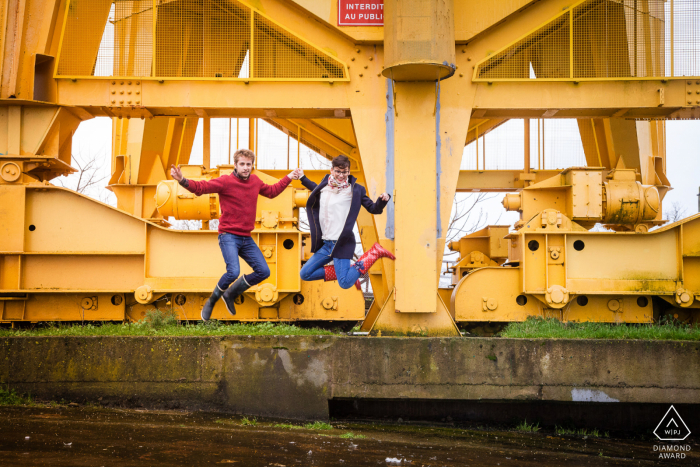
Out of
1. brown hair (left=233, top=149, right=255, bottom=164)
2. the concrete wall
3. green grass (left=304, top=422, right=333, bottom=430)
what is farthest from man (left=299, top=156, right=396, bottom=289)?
green grass (left=304, top=422, right=333, bottom=430)

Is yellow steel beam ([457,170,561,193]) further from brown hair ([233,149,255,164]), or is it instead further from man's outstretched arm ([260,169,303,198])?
brown hair ([233,149,255,164])

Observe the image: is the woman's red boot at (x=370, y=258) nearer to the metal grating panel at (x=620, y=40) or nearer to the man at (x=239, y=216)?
the man at (x=239, y=216)

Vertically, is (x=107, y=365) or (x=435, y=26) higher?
(x=435, y=26)

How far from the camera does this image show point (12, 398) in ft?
25.3

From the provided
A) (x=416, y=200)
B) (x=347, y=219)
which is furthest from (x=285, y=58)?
(x=416, y=200)

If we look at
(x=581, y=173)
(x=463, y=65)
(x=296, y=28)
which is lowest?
(x=581, y=173)

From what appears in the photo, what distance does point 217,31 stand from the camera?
32.7 feet

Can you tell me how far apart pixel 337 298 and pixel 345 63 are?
12.2 feet

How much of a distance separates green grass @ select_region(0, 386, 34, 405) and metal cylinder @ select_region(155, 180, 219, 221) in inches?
147

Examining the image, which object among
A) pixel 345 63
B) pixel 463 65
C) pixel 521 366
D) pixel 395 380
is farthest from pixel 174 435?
pixel 463 65

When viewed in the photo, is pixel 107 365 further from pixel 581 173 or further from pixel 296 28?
pixel 581 173

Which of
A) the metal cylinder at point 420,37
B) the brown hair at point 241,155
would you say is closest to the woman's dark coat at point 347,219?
the brown hair at point 241,155

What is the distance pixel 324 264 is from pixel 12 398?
4.16m

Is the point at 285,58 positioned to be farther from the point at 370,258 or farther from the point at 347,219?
the point at 370,258
